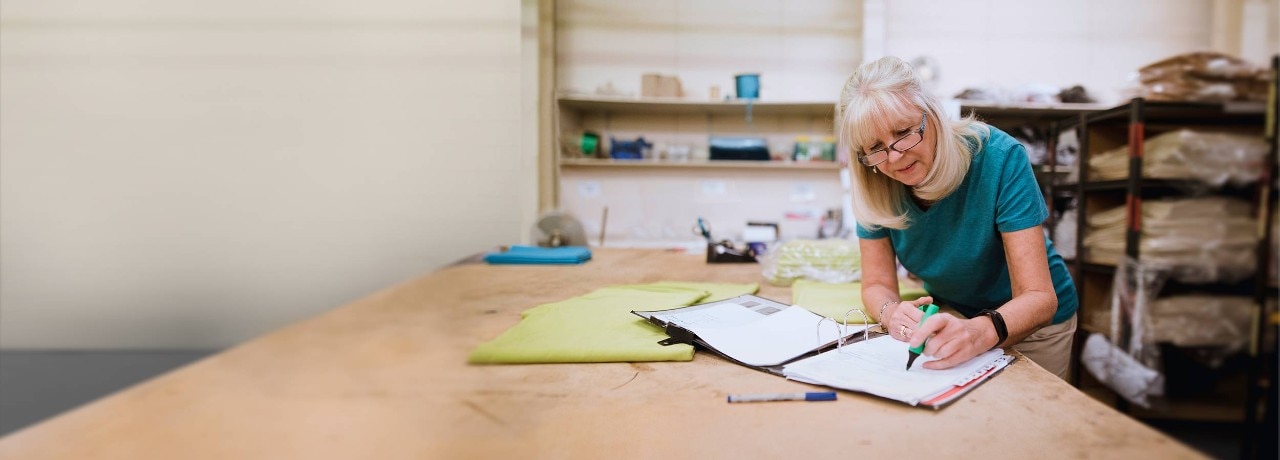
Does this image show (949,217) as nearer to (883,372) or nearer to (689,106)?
(883,372)

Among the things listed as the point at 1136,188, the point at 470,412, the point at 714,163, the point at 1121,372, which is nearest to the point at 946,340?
the point at 470,412

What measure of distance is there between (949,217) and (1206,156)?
0.46 meters

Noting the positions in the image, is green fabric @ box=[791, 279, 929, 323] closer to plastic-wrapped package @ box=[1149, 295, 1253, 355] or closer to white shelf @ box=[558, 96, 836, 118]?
plastic-wrapped package @ box=[1149, 295, 1253, 355]

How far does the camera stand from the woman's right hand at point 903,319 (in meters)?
0.72

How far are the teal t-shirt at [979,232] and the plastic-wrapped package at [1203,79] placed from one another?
212 millimetres

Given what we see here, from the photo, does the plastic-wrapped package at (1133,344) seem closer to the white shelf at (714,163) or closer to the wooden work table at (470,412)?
the wooden work table at (470,412)

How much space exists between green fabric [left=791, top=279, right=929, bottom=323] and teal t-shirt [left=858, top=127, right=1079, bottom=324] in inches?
4.1

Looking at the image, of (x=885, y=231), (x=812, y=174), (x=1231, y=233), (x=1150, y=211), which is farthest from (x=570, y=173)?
(x=1231, y=233)

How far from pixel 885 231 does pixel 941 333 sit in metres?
0.49

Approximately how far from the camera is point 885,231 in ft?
3.54

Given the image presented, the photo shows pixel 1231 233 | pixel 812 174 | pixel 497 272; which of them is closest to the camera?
pixel 497 272

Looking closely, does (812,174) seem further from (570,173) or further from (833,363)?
(833,363)

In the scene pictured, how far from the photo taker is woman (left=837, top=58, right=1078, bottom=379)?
813 millimetres

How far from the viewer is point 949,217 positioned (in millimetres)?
996
